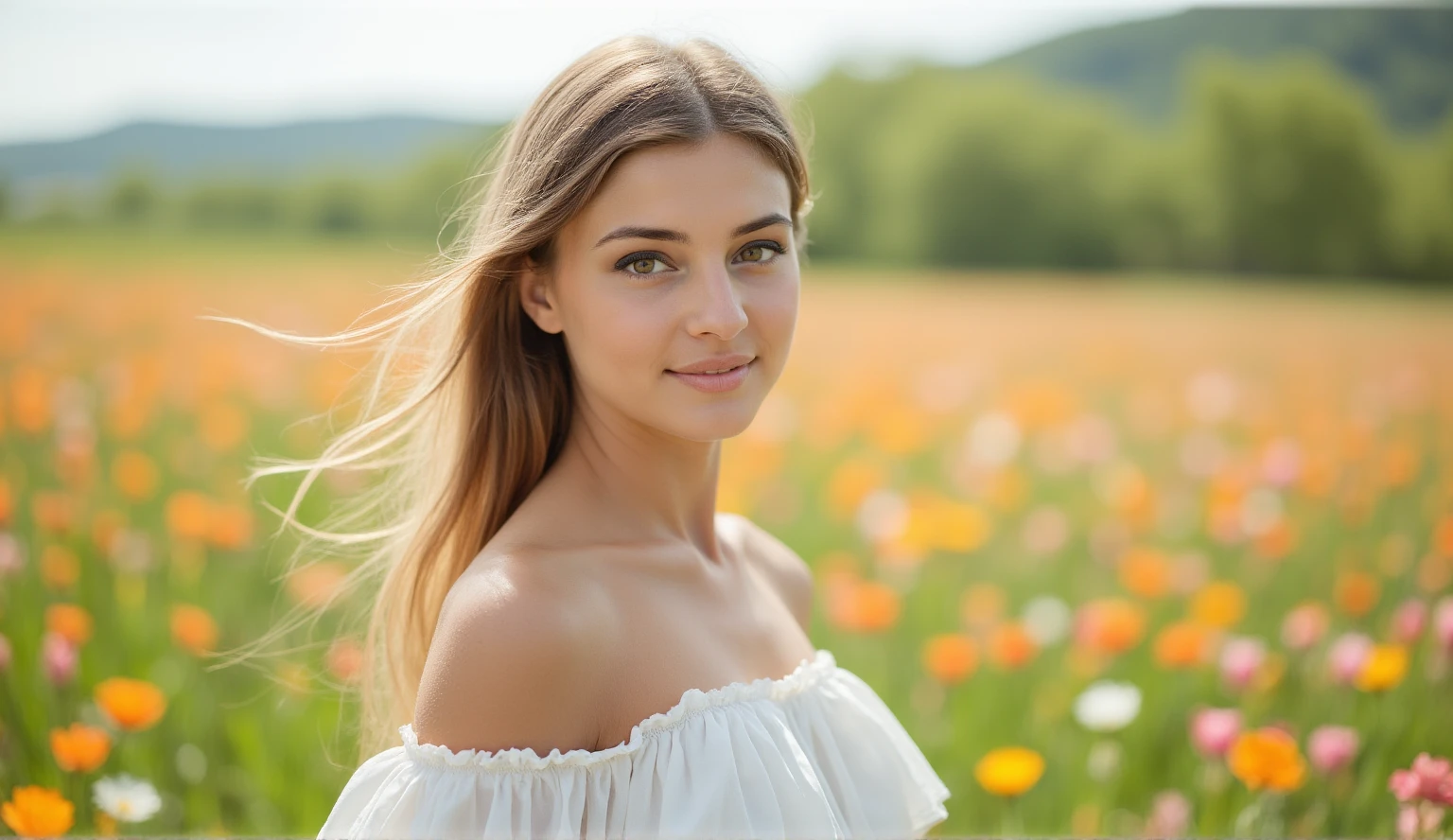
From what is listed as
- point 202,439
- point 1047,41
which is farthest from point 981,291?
point 202,439

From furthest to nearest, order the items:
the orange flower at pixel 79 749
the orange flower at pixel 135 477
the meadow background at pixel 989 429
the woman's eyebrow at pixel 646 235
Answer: the orange flower at pixel 135 477, the meadow background at pixel 989 429, the orange flower at pixel 79 749, the woman's eyebrow at pixel 646 235

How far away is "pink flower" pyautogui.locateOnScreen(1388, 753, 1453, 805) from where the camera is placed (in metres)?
1.64

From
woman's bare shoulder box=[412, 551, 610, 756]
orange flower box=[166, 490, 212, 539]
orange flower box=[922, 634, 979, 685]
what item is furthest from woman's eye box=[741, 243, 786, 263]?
orange flower box=[166, 490, 212, 539]

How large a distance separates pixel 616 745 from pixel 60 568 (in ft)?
6.99

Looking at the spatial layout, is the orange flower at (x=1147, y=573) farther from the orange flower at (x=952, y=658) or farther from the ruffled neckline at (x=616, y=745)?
the ruffled neckline at (x=616, y=745)

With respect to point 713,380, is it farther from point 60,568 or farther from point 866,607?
point 60,568

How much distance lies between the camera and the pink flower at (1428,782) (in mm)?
1645

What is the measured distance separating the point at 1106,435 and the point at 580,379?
2993mm

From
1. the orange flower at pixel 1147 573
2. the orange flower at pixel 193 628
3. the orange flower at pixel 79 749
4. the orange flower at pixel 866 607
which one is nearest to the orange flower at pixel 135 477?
the orange flower at pixel 193 628

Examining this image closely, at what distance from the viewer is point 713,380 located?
1530mm

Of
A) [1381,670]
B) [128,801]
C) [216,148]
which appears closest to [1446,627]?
[1381,670]

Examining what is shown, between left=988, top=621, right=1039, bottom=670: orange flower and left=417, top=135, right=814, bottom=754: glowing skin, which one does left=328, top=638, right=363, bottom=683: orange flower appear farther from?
left=988, top=621, right=1039, bottom=670: orange flower

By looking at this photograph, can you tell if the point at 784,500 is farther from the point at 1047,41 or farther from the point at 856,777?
the point at 1047,41

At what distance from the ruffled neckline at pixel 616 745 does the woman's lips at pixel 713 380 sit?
0.41m
